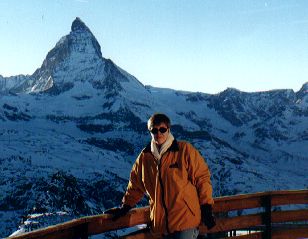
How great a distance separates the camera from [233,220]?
799 cm

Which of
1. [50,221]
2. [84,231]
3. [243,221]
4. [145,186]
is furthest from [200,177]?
[50,221]

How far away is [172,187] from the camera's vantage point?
5.70 meters

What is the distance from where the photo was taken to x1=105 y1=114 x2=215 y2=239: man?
18.6 feet

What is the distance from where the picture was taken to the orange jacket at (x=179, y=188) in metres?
5.68

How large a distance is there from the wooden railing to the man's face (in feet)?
3.97

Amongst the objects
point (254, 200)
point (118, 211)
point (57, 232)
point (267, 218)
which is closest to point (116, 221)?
point (118, 211)

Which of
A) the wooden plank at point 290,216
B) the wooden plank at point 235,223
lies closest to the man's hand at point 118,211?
the wooden plank at point 235,223

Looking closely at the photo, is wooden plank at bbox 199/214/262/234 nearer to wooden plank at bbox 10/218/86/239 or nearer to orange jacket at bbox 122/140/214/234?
orange jacket at bbox 122/140/214/234

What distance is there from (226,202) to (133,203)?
1.90 metres

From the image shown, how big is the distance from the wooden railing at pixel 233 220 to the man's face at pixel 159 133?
121cm

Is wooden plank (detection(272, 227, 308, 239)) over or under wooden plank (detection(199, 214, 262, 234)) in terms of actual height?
under

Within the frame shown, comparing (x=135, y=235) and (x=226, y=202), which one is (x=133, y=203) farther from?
(x=226, y=202)

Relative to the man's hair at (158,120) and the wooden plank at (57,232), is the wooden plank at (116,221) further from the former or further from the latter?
the man's hair at (158,120)

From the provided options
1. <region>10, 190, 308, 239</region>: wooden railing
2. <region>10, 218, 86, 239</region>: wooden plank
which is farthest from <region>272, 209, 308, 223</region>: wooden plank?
<region>10, 218, 86, 239</region>: wooden plank
